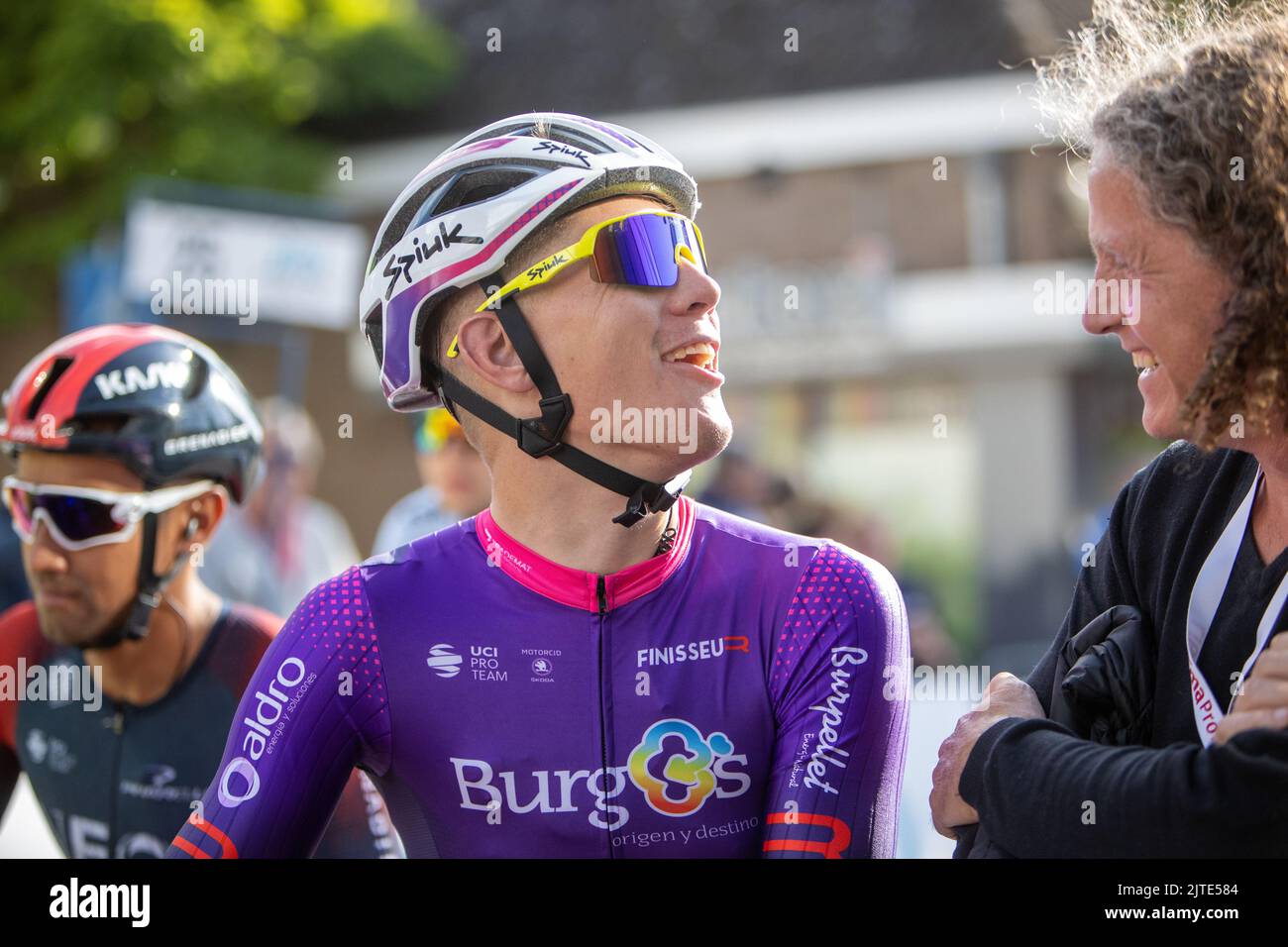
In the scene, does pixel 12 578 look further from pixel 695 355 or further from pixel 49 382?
pixel 695 355

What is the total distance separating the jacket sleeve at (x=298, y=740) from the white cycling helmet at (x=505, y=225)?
0.49m

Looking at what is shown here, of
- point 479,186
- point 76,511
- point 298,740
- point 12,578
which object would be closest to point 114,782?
point 76,511

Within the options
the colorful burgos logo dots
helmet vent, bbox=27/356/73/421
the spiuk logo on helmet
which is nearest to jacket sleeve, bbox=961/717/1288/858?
the colorful burgos logo dots

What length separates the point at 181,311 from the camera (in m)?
11.4

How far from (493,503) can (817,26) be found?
781 inches

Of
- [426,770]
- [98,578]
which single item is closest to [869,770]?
[426,770]

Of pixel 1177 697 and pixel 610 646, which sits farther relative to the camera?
pixel 610 646

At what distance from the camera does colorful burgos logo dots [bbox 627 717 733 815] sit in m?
2.53

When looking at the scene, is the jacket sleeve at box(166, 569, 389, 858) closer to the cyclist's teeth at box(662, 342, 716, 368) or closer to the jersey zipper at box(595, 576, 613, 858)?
the jersey zipper at box(595, 576, 613, 858)

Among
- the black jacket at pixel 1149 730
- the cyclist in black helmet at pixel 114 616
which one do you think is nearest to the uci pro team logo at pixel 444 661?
the black jacket at pixel 1149 730

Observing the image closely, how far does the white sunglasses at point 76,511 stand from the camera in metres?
3.63

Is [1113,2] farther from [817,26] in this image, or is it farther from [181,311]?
[817,26]

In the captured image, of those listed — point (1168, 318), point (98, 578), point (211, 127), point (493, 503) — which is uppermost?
point (211, 127)
